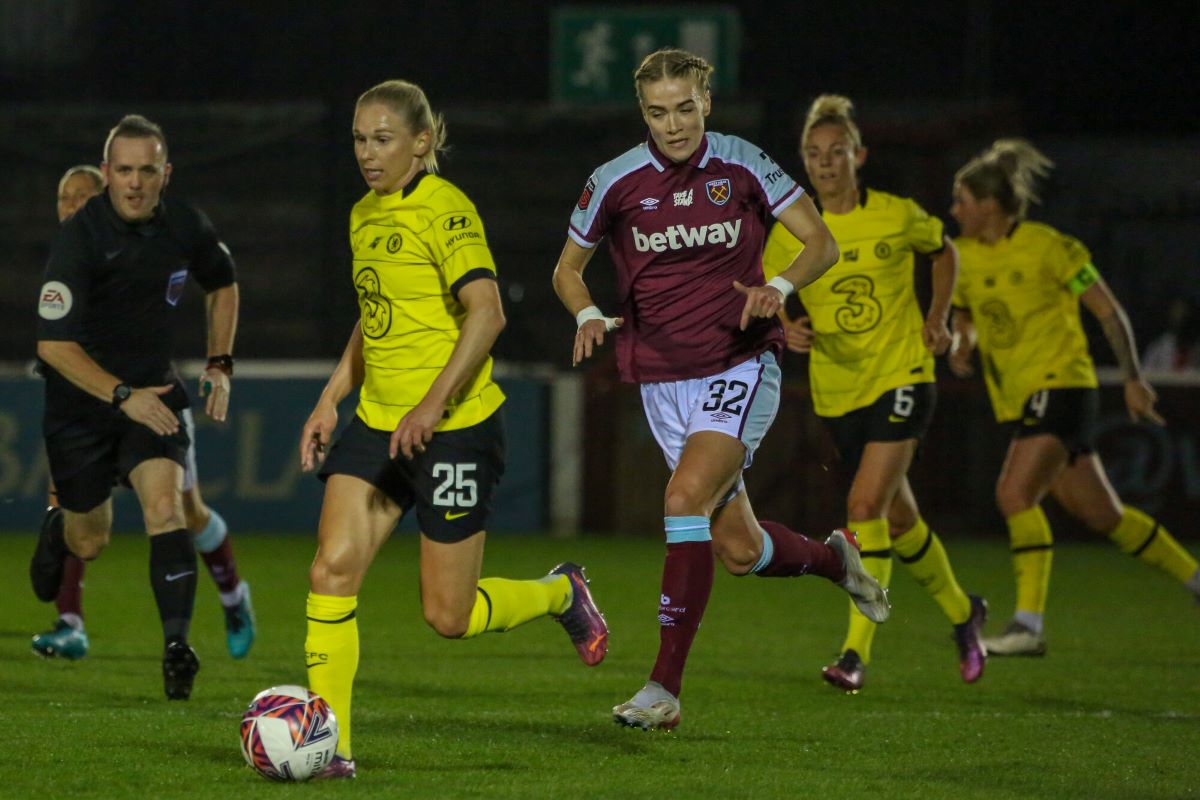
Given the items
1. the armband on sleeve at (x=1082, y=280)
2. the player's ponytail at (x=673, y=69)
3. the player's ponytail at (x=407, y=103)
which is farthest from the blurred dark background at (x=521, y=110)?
the player's ponytail at (x=407, y=103)

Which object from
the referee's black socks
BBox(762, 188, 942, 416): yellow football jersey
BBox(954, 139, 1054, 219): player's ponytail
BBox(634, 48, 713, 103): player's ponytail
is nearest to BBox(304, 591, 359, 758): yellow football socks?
the referee's black socks

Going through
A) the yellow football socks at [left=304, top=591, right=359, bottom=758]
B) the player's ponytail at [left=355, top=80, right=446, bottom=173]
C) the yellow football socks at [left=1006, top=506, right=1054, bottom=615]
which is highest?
the player's ponytail at [left=355, top=80, right=446, bottom=173]

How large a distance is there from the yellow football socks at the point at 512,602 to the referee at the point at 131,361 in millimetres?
1249

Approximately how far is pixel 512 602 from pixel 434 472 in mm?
695

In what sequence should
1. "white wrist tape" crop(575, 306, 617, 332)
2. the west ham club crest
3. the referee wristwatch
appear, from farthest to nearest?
the referee wristwatch, the west ham club crest, "white wrist tape" crop(575, 306, 617, 332)

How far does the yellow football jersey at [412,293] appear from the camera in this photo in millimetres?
5297

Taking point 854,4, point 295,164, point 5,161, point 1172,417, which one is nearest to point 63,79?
point 5,161

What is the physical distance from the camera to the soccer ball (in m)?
4.86

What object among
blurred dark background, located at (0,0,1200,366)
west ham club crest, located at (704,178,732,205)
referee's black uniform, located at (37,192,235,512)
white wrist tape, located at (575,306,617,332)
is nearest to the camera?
white wrist tape, located at (575,306,617,332)

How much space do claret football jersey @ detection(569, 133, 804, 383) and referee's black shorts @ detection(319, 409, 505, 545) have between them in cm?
86

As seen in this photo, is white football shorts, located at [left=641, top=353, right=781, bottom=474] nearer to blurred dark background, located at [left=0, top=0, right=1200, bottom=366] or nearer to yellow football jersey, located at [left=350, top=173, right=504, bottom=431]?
yellow football jersey, located at [left=350, top=173, right=504, bottom=431]

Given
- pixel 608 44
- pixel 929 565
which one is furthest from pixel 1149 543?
pixel 608 44

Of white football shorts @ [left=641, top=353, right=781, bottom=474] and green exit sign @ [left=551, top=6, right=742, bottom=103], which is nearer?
white football shorts @ [left=641, top=353, right=781, bottom=474]

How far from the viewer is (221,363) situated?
7.06 metres
